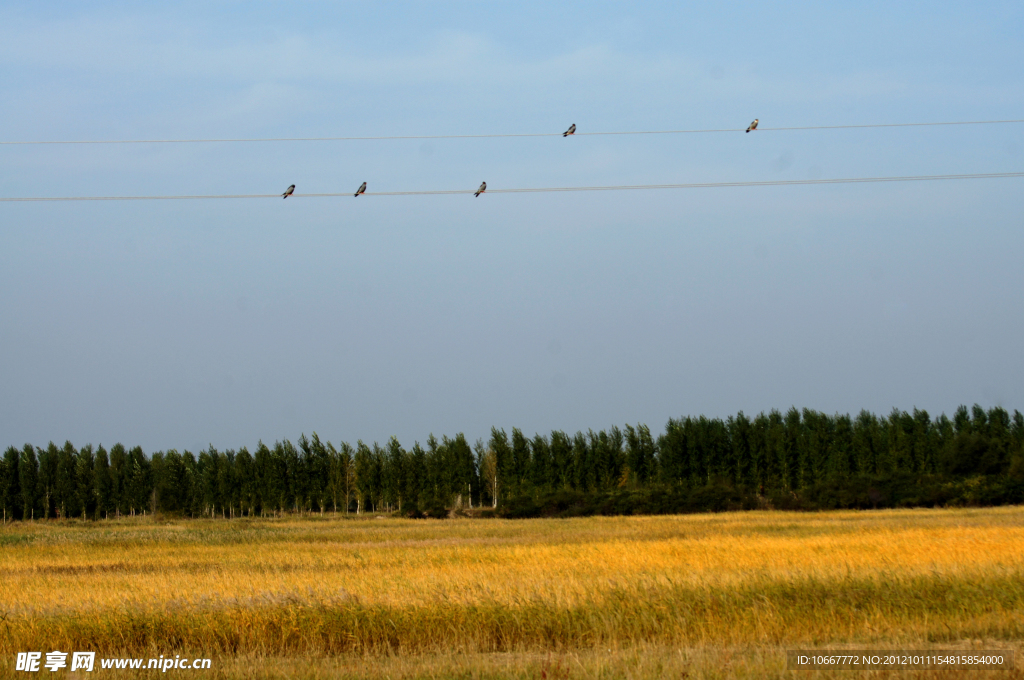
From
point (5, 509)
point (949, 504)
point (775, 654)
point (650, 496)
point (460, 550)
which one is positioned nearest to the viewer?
point (775, 654)

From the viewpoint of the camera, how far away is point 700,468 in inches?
3740

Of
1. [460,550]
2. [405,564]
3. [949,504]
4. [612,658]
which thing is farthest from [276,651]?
[949,504]

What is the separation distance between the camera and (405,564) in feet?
80.8

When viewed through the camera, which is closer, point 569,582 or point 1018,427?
point 569,582

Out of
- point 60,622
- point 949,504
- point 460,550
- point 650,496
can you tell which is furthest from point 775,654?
point 650,496

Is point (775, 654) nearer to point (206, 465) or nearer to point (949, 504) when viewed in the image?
point (949, 504)

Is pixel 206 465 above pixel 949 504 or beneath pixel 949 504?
above

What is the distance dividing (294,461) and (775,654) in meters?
87.9

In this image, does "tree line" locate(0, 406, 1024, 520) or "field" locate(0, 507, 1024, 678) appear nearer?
"field" locate(0, 507, 1024, 678)

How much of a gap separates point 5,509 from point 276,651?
311ft

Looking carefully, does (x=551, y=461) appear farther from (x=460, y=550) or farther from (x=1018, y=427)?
(x=460, y=550)

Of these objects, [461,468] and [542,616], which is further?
[461,468]

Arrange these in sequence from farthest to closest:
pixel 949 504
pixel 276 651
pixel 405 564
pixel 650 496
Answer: pixel 650 496, pixel 949 504, pixel 405 564, pixel 276 651

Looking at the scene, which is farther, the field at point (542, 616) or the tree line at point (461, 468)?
the tree line at point (461, 468)
